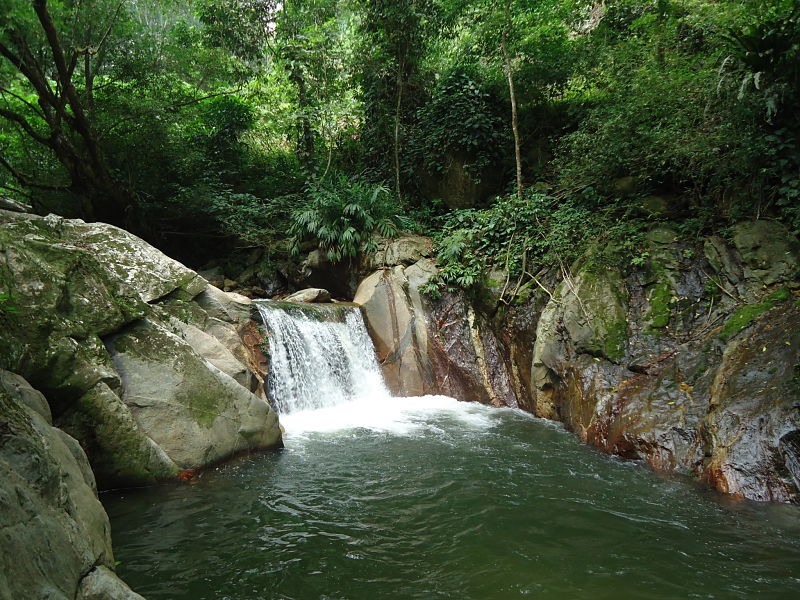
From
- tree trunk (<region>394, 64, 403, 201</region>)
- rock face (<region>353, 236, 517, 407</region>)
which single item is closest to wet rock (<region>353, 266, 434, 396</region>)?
rock face (<region>353, 236, 517, 407</region>)

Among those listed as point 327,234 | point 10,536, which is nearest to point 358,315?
point 327,234

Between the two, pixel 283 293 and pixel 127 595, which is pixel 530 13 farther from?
pixel 127 595

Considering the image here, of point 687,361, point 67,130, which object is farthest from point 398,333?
point 67,130

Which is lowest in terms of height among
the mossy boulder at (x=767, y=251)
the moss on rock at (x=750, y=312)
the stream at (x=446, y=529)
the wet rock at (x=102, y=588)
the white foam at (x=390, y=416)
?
the stream at (x=446, y=529)

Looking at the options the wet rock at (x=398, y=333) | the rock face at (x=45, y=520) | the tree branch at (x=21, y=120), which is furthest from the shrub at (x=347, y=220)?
the rock face at (x=45, y=520)

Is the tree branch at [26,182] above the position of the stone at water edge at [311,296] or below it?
above

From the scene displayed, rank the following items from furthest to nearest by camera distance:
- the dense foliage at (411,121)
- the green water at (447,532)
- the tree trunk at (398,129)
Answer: the tree trunk at (398,129) < the dense foliage at (411,121) < the green water at (447,532)

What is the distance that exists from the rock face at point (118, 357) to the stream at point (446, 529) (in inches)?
16.8

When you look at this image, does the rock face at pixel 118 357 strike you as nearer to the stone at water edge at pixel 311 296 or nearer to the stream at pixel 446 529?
the stream at pixel 446 529

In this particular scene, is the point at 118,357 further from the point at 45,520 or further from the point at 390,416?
the point at 390,416

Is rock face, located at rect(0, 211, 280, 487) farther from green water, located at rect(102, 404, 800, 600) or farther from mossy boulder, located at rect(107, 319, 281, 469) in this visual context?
green water, located at rect(102, 404, 800, 600)

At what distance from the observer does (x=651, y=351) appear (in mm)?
6875

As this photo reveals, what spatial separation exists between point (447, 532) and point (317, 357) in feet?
16.9

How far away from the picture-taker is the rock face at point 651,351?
518cm
